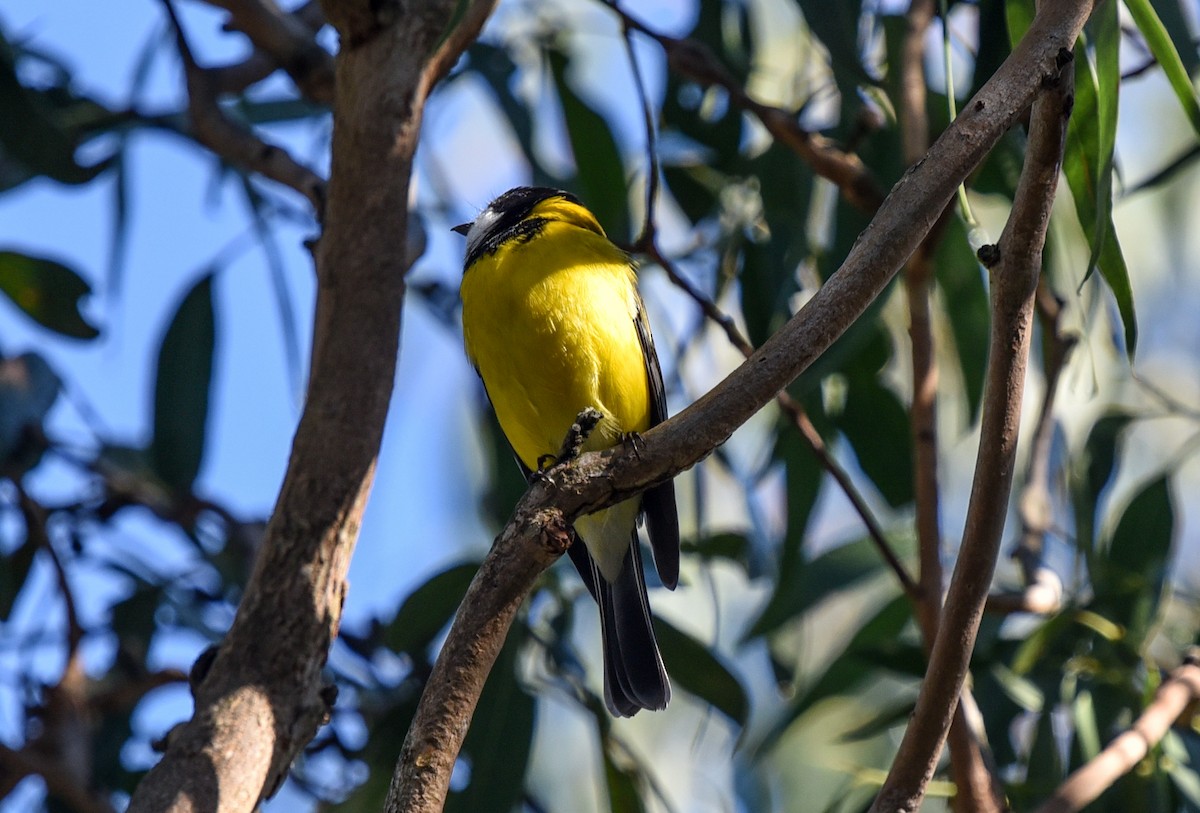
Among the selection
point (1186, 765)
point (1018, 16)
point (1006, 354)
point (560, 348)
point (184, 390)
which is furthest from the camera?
point (184, 390)

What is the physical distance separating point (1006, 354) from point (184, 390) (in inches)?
74.1

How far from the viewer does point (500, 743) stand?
7.61ft

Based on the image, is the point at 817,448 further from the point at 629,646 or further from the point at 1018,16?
the point at 1018,16

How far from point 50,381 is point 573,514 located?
4.97 feet

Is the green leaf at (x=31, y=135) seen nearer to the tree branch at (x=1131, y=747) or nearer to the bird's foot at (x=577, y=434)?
the bird's foot at (x=577, y=434)

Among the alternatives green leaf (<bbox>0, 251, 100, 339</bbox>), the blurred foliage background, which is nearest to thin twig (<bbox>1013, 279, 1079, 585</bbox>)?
the blurred foliage background

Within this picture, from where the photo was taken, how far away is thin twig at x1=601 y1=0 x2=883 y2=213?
7.45 ft

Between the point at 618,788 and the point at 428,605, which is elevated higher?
the point at 428,605

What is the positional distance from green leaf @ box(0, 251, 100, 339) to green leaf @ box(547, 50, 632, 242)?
100 cm

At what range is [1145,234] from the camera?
4934 millimetres

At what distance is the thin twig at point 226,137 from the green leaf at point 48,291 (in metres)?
0.39

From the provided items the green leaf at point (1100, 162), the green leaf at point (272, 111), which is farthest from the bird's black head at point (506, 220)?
the green leaf at point (1100, 162)

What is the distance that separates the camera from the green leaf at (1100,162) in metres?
1.41

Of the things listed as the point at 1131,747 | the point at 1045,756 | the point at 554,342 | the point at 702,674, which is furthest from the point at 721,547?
the point at 1131,747
